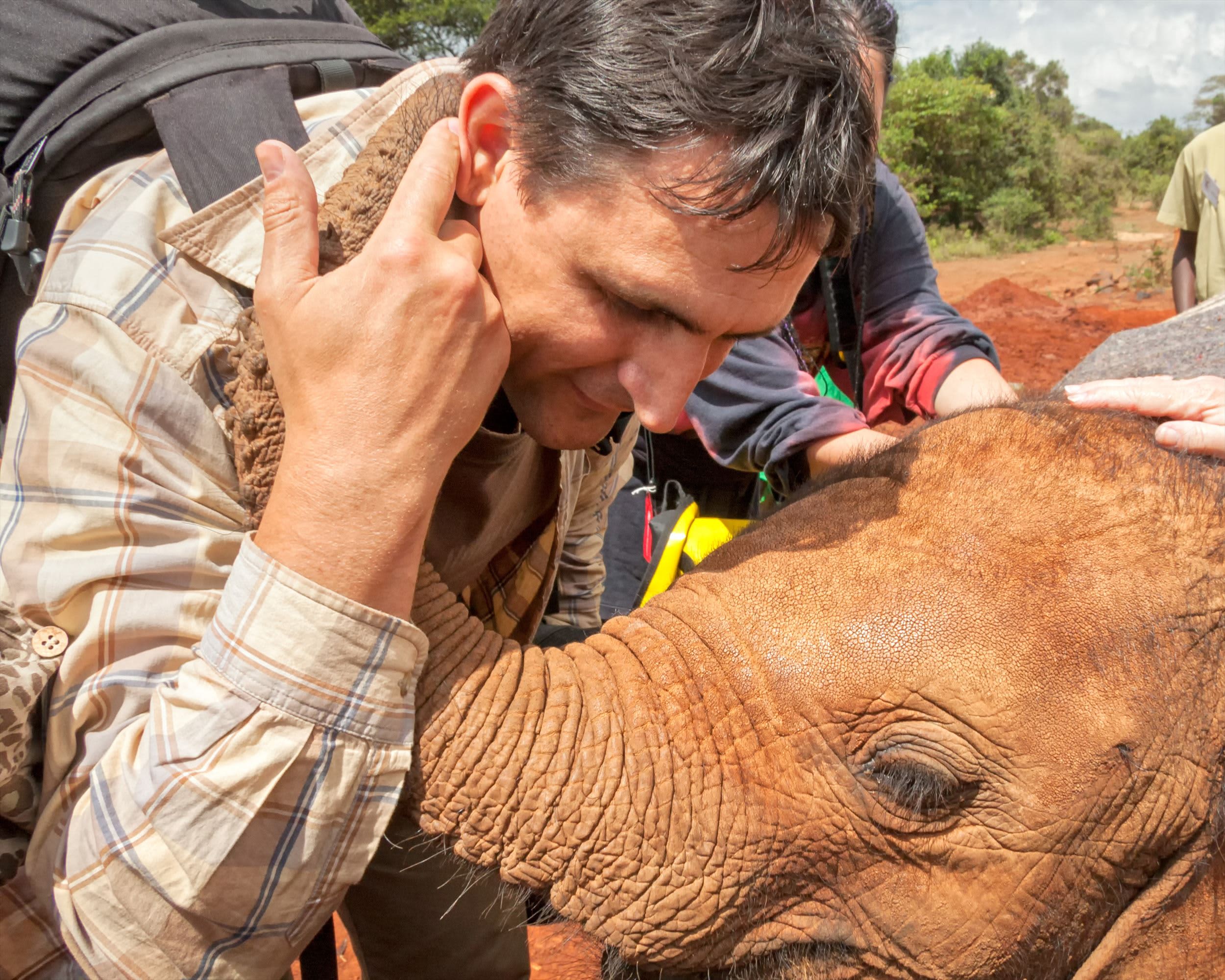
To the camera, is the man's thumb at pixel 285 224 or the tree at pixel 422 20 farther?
the tree at pixel 422 20

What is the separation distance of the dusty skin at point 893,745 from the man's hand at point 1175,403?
0.15m

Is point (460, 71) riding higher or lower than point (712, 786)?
higher

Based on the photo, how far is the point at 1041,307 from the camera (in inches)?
595

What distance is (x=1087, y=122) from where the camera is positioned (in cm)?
4731

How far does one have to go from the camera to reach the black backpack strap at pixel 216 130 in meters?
1.76

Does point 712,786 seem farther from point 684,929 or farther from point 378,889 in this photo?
point 378,889

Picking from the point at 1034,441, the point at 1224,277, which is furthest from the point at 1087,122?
the point at 1034,441

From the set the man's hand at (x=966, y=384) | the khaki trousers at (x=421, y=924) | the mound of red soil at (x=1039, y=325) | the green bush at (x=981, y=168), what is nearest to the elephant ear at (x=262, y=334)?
the khaki trousers at (x=421, y=924)

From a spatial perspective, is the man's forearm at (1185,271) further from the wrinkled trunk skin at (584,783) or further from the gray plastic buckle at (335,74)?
the wrinkled trunk skin at (584,783)

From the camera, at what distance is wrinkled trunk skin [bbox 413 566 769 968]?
5.10 ft

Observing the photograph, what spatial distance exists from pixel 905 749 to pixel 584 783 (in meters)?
0.53

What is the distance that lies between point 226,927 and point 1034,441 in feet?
5.15

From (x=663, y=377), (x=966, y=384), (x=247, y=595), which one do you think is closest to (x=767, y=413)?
(x=966, y=384)

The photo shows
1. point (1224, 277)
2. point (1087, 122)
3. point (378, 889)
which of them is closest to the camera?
→ point (378, 889)
